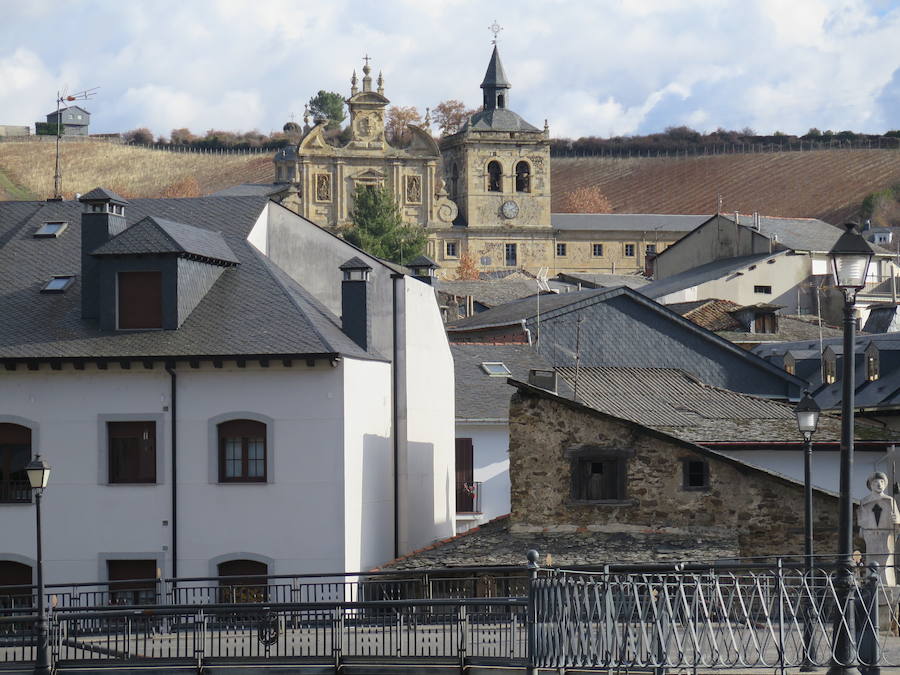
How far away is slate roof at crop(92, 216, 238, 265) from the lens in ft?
94.8

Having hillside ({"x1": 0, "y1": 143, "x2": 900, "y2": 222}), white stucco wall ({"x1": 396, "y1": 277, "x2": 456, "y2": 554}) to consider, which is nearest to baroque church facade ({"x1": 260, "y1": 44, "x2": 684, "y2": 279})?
hillside ({"x1": 0, "y1": 143, "x2": 900, "y2": 222})

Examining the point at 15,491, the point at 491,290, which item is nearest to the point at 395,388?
the point at 15,491

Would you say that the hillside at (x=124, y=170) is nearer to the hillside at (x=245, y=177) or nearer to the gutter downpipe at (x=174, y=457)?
the hillside at (x=245, y=177)

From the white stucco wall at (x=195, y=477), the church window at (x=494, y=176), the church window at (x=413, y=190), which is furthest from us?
the church window at (x=494, y=176)

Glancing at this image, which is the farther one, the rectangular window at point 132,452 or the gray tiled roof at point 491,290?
the gray tiled roof at point 491,290

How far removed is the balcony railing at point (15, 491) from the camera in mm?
28450

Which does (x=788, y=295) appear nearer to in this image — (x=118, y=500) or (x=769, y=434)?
(x=769, y=434)

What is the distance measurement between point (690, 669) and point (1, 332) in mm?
16482

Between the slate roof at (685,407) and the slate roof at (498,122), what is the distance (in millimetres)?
107716

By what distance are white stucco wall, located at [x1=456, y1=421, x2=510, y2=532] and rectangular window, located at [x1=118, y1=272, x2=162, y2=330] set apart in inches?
433

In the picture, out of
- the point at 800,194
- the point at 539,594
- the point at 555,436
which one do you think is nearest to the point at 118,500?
the point at 555,436

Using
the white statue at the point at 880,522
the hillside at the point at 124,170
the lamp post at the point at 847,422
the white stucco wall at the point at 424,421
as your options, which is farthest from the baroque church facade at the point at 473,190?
the lamp post at the point at 847,422

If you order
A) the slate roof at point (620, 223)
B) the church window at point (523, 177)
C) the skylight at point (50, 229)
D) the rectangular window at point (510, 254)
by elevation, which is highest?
the church window at point (523, 177)

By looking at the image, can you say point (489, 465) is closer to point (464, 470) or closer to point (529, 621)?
point (464, 470)
